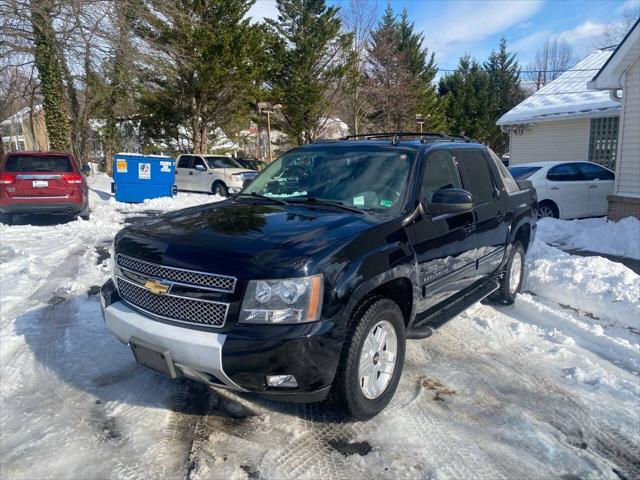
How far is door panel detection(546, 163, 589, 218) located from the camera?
36.7 feet

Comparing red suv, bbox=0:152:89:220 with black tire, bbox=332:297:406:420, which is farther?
red suv, bbox=0:152:89:220

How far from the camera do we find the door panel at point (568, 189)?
11172 millimetres

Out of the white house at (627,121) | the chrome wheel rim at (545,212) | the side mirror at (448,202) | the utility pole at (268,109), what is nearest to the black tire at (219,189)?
the utility pole at (268,109)

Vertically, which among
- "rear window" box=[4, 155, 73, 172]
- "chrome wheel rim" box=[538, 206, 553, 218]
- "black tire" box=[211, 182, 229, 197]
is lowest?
"chrome wheel rim" box=[538, 206, 553, 218]

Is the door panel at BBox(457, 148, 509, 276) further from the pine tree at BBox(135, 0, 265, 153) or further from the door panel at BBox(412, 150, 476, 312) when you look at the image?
the pine tree at BBox(135, 0, 265, 153)

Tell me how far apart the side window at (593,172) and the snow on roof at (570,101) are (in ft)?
14.7

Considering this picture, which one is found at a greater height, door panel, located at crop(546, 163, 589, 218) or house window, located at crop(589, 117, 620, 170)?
house window, located at crop(589, 117, 620, 170)

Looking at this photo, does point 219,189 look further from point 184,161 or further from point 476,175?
point 476,175

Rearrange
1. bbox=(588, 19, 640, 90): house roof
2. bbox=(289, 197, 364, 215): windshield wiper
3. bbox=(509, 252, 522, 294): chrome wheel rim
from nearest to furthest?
bbox=(289, 197, 364, 215): windshield wiper, bbox=(509, 252, 522, 294): chrome wheel rim, bbox=(588, 19, 640, 90): house roof

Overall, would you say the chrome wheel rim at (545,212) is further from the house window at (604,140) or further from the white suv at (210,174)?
the white suv at (210,174)

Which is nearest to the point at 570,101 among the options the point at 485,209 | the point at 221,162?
the point at 221,162

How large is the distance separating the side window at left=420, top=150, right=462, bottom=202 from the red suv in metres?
9.29

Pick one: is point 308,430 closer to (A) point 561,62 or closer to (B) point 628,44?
(B) point 628,44

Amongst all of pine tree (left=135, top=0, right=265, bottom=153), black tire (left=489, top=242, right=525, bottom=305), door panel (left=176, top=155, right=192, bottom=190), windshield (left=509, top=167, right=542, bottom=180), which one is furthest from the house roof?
pine tree (left=135, top=0, right=265, bottom=153)
